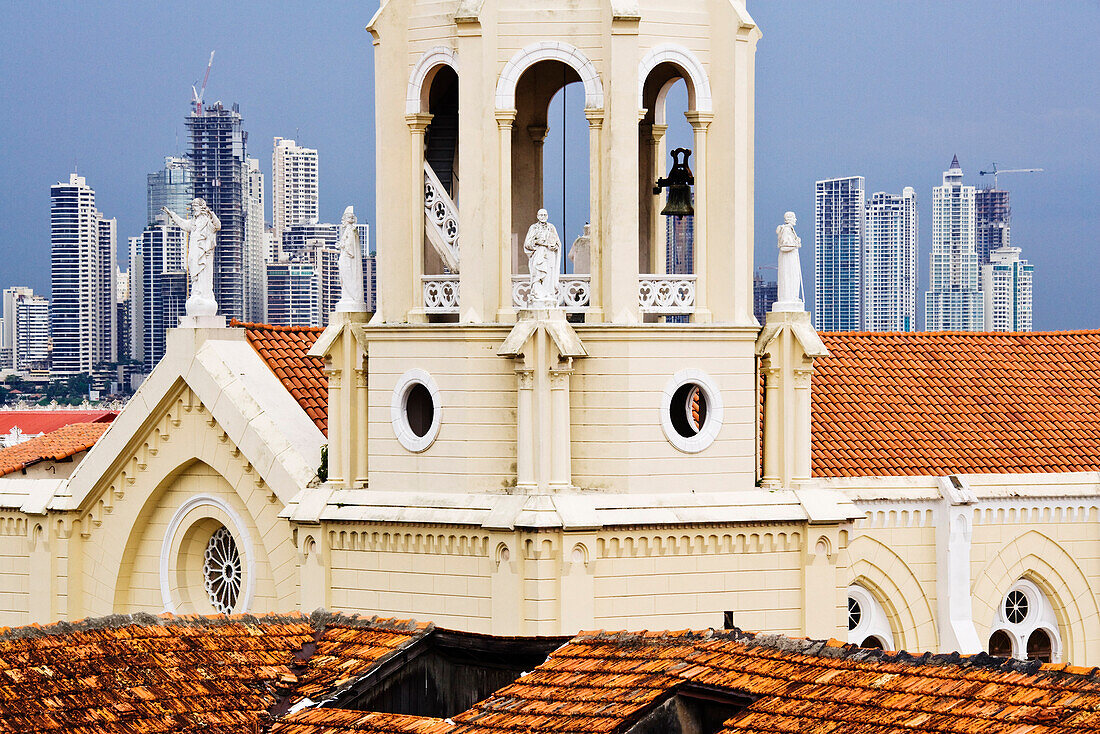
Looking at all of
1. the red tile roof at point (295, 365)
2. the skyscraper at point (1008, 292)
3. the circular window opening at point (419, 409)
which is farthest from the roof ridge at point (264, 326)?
the skyscraper at point (1008, 292)

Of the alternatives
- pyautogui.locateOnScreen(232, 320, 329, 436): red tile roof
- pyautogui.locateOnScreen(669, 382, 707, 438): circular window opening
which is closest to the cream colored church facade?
pyautogui.locateOnScreen(669, 382, 707, 438): circular window opening

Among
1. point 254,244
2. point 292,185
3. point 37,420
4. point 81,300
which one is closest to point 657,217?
point 37,420

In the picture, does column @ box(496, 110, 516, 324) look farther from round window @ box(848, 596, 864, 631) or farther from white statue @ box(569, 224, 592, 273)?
round window @ box(848, 596, 864, 631)

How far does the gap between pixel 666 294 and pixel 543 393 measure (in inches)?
90.6

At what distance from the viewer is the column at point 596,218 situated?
1064 inches

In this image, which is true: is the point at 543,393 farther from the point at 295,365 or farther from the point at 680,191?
the point at 295,365

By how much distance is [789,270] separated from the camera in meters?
28.4

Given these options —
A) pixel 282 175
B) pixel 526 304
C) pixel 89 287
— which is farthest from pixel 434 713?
pixel 89 287

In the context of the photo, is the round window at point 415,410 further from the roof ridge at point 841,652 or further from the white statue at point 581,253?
the roof ridge at point 841,652

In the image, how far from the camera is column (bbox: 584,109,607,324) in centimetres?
2702

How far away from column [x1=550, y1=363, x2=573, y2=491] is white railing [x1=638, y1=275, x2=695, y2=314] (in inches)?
60.9

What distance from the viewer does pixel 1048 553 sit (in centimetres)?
3544

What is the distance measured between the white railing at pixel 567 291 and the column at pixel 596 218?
0.61 feet

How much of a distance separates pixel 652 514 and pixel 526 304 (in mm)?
3134
